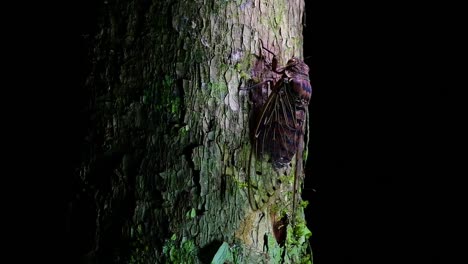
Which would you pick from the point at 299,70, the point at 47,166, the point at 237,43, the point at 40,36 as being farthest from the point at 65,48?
the point at 299,70

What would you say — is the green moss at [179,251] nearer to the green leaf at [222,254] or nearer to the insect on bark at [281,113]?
the green leaf at [222,254]

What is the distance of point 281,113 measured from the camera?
3.47ft

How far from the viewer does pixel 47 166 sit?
1083mm

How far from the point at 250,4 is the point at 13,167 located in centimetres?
68

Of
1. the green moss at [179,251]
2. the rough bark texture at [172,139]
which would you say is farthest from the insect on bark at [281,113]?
the green moss at [179,251]

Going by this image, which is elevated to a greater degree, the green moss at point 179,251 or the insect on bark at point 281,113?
the insect on bark at point 281,113

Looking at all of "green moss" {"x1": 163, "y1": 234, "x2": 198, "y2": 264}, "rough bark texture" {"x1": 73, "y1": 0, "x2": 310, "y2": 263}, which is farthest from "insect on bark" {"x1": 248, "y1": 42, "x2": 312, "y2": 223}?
"green moss" {"x1": 163, "y1": 234, "x2": 198, "y2": 264}

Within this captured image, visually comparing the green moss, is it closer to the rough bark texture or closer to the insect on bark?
the rough bark texture

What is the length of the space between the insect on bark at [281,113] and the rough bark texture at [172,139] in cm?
3

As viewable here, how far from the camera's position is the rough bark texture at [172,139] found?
36.9 inches

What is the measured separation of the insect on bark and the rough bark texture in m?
0.03

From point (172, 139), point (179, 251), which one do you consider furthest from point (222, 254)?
point (172, 139)

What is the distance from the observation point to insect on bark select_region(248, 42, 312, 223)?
102cm

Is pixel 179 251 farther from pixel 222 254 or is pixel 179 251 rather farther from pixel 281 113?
pixel 281 113
